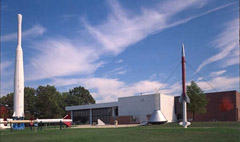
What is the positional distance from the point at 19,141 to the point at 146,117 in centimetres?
4408

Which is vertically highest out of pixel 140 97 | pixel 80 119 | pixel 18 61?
pixel 18 61

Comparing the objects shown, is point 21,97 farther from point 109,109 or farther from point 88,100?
point 88,100

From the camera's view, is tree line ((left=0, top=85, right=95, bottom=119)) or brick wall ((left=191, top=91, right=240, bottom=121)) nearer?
brick wall ((left=191, top=91, right=240, bottom=121))

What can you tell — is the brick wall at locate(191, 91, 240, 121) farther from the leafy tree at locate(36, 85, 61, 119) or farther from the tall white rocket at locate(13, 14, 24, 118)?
the tall white rocket at locate(13, 14, 24, 118)

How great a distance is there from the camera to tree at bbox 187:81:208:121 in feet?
175

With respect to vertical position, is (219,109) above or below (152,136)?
below

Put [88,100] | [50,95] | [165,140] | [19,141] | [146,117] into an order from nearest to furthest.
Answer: [165,140] → [19,141] → [146,117] → [50,95] → [88,100]

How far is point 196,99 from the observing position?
53219 mm

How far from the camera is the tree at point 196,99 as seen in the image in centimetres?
5338

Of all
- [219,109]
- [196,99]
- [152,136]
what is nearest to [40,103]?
[196,99]

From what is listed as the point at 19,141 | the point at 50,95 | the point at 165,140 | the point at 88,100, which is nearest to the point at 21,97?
the point at 50,95

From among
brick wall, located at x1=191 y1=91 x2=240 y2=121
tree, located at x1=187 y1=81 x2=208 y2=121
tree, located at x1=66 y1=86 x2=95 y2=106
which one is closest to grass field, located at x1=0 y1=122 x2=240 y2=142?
tree, located at x1=187 y1=81 x2=208 y2=121

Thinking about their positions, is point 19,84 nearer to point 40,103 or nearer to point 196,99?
point 40,103

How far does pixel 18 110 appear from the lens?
49.5 meters
